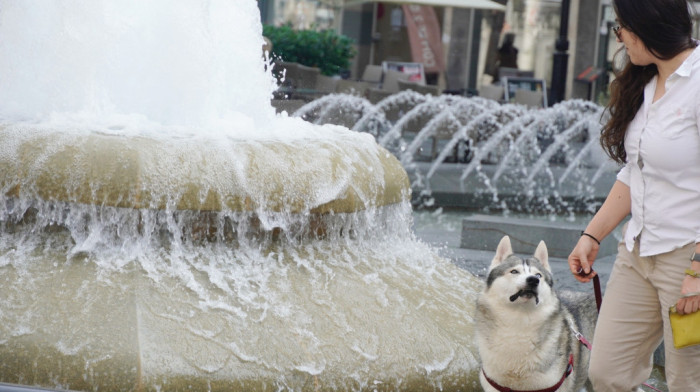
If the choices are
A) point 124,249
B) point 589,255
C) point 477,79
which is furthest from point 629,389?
point 477,79

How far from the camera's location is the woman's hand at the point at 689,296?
2920mm

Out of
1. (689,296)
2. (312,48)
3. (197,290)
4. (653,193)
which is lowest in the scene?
(197,290)

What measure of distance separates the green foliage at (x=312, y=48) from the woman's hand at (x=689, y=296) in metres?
14.9

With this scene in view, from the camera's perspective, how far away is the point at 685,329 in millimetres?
2994

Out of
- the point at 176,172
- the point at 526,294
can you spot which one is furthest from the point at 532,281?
the point at 176,172

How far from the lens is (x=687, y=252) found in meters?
3.07

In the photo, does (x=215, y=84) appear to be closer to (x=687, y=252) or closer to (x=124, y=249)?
(x=124, y=249)

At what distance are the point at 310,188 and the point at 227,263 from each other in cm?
51

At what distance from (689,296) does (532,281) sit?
0.69 m

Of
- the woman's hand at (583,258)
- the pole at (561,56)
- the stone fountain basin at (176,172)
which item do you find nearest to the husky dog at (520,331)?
the woman's hand at (583,258)

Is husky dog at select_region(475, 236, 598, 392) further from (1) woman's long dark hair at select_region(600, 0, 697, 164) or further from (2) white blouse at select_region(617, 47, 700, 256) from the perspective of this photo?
(1) woman's long dark hair at select_region(600, 0, 697, 164)

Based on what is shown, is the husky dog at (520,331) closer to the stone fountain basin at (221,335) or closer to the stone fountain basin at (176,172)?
the stone fountain basin at (221,335)

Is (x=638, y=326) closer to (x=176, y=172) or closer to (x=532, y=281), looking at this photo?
(x=532, y=281)

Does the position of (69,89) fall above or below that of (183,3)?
below
